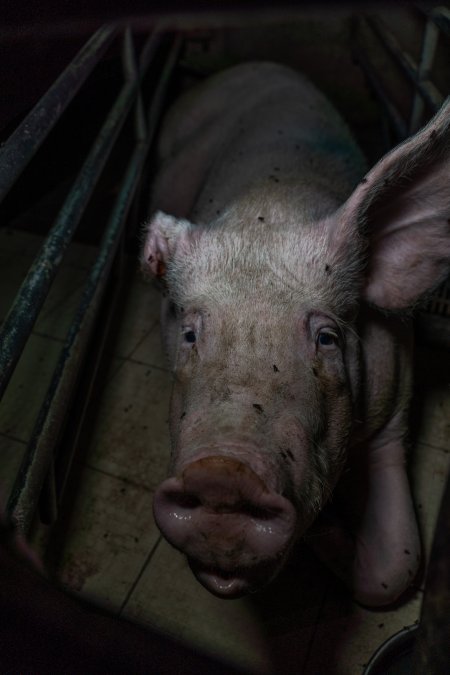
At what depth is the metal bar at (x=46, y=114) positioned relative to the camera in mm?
1852

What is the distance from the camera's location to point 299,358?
174cm

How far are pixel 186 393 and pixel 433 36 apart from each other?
8.58 feet

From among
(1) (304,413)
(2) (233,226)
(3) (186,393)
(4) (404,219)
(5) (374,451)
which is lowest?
(5) (374,451)

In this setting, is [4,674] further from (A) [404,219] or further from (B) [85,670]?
(A) [404,219]

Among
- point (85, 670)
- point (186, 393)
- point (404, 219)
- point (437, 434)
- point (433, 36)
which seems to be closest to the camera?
point (85, 670)

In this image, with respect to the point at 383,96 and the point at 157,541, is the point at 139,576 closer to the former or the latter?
the point at 157,541

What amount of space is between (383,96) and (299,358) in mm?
3609

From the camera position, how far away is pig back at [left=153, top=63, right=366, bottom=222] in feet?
9.05

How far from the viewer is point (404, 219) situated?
6.83 ft

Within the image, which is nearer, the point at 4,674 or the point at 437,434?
the point at 4,674

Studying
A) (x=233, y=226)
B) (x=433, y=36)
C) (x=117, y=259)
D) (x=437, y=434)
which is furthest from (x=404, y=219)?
(x=117, y=259)

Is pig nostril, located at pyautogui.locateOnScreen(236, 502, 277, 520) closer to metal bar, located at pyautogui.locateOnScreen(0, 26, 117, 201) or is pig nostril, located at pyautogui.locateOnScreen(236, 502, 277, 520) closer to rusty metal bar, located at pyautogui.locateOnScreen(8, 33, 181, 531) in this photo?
rusty metal bar, located at pyautogui.locateOnScreen(8, 33, 181, 531)

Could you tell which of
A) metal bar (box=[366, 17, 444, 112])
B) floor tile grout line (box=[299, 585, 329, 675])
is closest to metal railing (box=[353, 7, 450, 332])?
metal bar (box=[366, 17, 444, 112])

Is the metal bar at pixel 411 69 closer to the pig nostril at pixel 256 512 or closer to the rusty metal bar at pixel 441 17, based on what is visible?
the rusty metal bar at pixel 441 17
